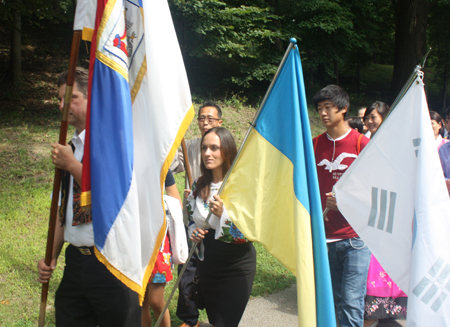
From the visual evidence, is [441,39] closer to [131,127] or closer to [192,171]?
[192,171]

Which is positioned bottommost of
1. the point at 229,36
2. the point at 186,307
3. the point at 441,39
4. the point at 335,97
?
the point at 186,307

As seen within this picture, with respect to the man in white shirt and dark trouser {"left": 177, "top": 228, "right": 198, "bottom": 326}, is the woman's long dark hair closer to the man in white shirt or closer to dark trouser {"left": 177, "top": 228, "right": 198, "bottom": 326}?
dark trouser {"left": 177, "top": 228, "right": 198, "bottom": 326}

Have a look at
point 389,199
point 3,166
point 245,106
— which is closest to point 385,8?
point 245,106

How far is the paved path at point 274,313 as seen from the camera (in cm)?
413

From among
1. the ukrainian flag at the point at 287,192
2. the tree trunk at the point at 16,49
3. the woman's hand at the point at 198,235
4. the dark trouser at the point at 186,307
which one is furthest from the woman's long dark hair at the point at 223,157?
the tree trunk at the point at 16,49

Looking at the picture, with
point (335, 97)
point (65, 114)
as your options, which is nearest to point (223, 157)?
point (335, 97)

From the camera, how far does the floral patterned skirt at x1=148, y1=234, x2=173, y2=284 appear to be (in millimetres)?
3123

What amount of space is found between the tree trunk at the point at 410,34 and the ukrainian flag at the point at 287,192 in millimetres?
11979

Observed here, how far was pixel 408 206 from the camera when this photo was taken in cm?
266

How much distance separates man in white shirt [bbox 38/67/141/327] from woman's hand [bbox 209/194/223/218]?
2.53ft

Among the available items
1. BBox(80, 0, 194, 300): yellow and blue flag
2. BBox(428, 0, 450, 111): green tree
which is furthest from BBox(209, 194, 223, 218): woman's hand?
BBox(428, 0, 450, 111): green tree

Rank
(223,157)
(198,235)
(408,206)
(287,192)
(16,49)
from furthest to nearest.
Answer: (16,49) → (223,157) → (198,235) → (408,206) → (287,192)

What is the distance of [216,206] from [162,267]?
0.70m

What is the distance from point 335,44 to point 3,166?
14.3 m
